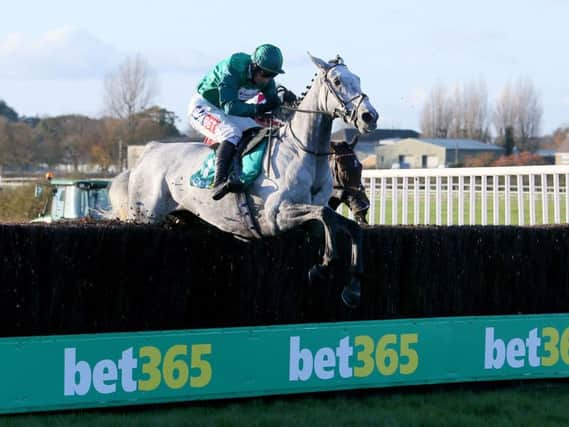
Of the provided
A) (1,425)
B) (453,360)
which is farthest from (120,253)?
(453,360)

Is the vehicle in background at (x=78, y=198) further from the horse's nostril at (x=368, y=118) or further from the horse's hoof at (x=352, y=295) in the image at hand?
the horse's hoof at (x=352, y=295)

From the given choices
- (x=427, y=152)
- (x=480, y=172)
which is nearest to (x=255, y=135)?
(x=480, y=172)

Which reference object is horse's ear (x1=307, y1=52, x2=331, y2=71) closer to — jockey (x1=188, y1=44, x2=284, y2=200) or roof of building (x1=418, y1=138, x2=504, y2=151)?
jockey (x1=188, y1=44, x2=284, y2=200)

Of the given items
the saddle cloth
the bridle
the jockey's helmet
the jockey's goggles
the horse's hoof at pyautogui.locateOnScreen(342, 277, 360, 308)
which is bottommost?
the horse's hoof at pyautogui.locateOnScreen(342, 277, 360, 308)

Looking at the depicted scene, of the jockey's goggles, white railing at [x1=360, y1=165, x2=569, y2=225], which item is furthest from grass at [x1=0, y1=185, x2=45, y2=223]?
the jockey's goggles

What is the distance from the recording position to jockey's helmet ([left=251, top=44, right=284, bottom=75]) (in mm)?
8031

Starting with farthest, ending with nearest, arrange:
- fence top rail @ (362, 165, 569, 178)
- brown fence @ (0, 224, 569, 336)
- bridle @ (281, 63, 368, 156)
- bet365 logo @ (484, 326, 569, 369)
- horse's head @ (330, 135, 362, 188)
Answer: fence top rail @ (362, 165, 569, 178) → horse's head @ (330, 135, 362, 188) → bet365 logo @ (484, 326, 569, 369) → bridle @ (281, 63, 368, 156) → brown fence @ (0, 224, 569, 336)

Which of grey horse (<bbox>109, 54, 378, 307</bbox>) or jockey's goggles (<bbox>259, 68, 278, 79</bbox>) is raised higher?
jockey's goggles (<bbox>259, 68, 278, 79</bbox>)

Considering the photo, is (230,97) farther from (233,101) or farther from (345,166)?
(345,166)

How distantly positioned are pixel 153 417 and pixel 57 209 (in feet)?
37.7

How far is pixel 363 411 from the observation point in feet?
23.1

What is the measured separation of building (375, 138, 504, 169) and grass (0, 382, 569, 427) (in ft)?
193

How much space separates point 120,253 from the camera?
282 inches

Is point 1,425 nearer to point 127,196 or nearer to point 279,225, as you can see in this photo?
point 279,225
